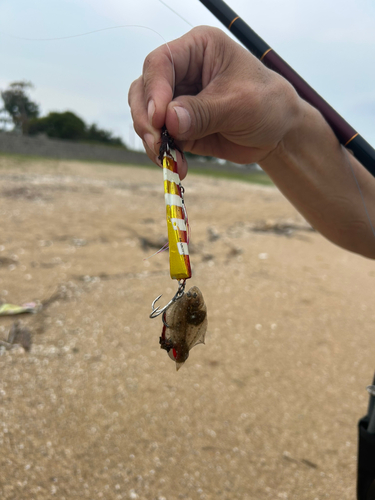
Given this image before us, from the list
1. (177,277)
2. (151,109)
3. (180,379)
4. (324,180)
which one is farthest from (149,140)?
(180,379)

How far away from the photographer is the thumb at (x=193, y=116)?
4.15 feet

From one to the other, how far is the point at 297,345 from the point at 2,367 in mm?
2586

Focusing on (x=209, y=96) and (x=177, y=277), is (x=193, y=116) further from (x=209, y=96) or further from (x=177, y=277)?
(x=177, y=277)

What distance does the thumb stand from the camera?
49.8 inches

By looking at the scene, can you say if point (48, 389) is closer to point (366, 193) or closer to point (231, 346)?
point (231, 346)

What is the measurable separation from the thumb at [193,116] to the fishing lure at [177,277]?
56 millimetres

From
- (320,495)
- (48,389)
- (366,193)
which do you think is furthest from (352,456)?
(48,389)

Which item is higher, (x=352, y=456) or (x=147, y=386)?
(x=352, y=456)

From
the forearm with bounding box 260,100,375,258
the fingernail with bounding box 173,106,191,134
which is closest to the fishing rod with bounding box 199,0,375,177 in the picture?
the forearm with bounding box 260,100,375,258

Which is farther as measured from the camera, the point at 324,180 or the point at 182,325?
the point at 324,180

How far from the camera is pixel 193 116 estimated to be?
1320mm

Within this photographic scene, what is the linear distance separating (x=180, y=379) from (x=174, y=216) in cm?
214

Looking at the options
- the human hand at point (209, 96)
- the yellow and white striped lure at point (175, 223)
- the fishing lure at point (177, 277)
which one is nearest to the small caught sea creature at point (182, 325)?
the fishing lure at point (177, 277)

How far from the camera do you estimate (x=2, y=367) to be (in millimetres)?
2939
